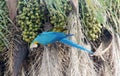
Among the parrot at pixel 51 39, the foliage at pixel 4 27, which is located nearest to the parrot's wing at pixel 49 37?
the parrot at pixel 51 39

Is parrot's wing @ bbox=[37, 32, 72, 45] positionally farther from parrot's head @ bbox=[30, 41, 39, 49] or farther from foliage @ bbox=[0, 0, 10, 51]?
foliage @ bbox=[0, 0, 10, 51]

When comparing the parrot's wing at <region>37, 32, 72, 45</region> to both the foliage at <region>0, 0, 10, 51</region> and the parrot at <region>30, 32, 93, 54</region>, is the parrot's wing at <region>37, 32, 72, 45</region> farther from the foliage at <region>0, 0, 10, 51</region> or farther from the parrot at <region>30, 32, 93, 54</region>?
the foliage at <region>0, 0, 10, 51</region>

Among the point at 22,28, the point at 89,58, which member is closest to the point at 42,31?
the point at 22,28

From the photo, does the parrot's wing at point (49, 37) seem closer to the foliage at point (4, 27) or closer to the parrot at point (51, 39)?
the parrot at point (51, 39)

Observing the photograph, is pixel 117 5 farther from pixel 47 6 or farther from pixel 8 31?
pixel 8 31

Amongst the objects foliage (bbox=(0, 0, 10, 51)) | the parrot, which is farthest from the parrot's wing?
foliage (bbox=(0, 0, 10, 51))

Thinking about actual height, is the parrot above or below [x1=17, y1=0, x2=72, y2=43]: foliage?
below

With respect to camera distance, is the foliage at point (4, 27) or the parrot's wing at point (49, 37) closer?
the parrot's wing at point (49, 37)

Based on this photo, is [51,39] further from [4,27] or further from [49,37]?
[4,27]

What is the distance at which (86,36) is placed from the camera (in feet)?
2.56

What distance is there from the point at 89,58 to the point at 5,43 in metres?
0.25

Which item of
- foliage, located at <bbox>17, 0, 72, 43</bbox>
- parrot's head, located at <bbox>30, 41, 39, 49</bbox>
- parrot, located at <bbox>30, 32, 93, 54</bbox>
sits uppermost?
foliage, located at <bbox>17, 0, 72, 43</bbox>

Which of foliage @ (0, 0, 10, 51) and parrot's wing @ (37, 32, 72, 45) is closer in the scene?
parrot's wing @ (37, 32, 72, 45)

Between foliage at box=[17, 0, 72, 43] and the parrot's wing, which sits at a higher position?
foliage at box=[17, 0, 72, 43]
